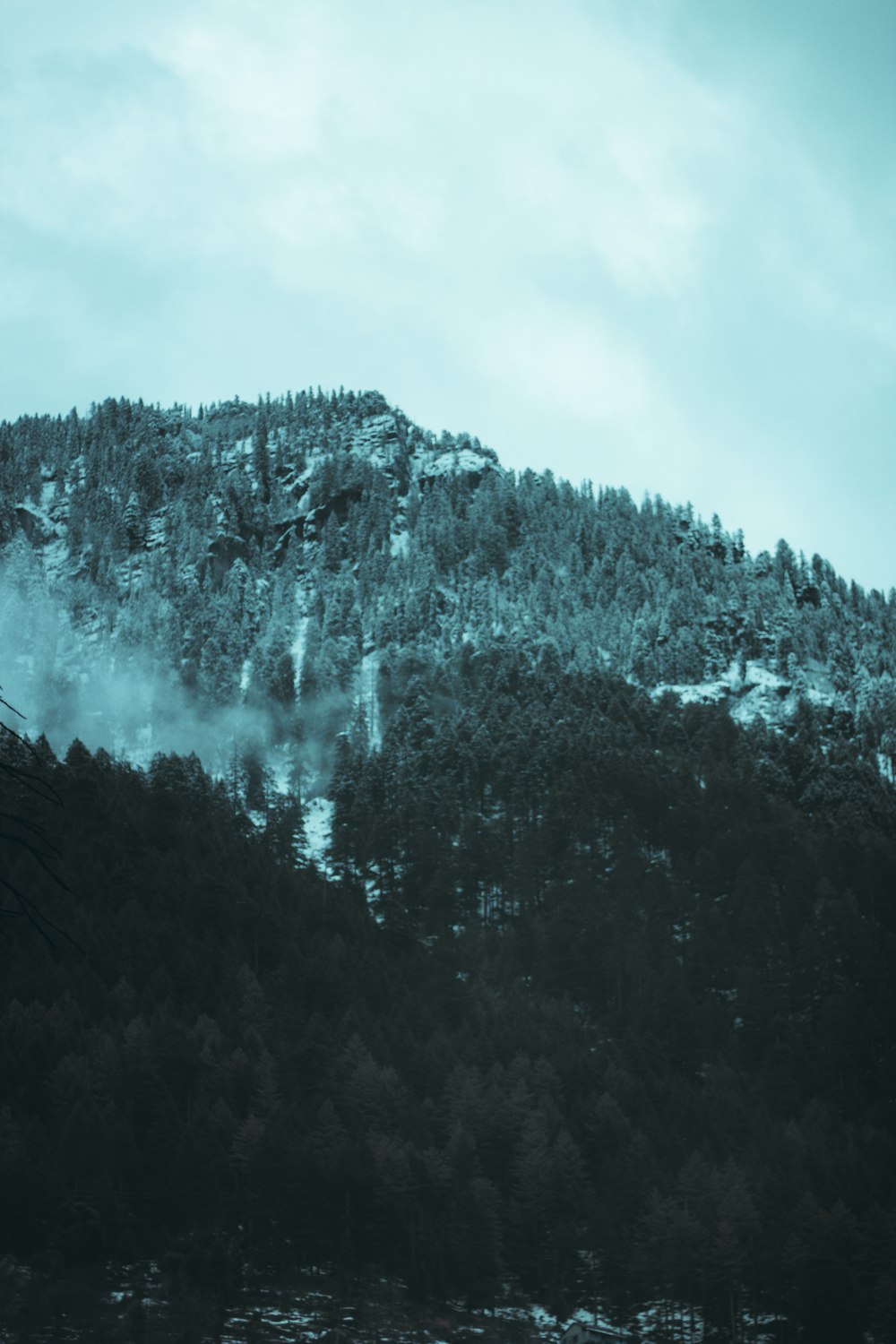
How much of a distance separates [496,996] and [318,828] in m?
52.0

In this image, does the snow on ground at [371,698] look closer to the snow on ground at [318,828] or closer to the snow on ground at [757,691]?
the snow on ground at [318,828]

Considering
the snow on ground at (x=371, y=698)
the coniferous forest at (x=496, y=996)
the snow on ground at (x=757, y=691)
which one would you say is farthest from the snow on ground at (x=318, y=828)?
the snow on ground at (x=757, y=691)

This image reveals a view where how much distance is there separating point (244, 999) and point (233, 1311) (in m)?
31.0

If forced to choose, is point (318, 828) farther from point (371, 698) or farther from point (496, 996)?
point (496, 996)

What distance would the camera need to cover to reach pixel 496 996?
106125mm

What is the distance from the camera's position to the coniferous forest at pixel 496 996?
73.9m

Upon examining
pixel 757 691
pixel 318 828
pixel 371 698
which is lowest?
pixel 318 828

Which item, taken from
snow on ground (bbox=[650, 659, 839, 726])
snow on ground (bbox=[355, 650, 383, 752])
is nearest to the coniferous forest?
snow on ground (bbox=[650, 659, 839, 726])

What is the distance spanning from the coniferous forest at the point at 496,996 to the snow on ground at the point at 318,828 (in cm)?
87

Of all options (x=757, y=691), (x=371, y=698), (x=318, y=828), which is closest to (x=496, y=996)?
(x=318, y=828)

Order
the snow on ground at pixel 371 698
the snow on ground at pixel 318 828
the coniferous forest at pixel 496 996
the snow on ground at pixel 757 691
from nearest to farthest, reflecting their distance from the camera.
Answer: the coniferous forest at pixel 496 996 < the snow on ground at pixel 318 828 < the snow on ground at pixel 757 691 < the snow on ground at pixel 371 698

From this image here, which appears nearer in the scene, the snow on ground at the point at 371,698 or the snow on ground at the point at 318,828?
the snow on ground at the point at 318,828

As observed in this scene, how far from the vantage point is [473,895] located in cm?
13138

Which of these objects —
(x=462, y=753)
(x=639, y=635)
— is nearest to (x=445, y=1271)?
(x=462, y=753)
